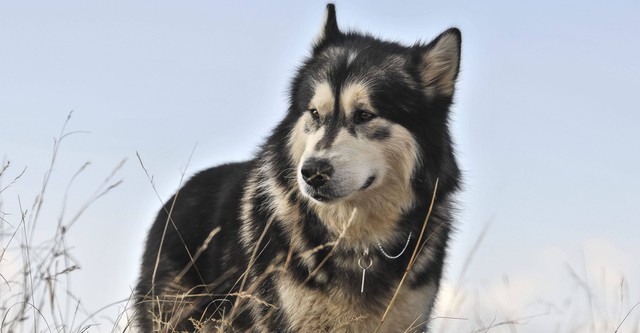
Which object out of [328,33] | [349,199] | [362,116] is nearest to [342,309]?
[349,199]

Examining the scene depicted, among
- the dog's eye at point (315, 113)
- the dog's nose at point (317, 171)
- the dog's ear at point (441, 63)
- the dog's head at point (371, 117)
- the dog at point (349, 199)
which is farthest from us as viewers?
the dog's ear at point (441, 63)

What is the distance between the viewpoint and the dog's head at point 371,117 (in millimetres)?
4637

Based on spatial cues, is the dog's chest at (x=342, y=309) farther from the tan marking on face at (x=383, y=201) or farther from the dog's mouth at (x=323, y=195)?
the dog's mouth at (x=323, y=195)

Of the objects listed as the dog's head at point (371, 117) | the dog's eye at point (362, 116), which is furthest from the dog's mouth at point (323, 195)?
the dog's eye at point (362, 116)

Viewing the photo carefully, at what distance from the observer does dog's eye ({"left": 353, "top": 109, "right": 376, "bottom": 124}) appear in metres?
4.79

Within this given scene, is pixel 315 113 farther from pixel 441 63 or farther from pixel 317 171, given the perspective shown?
pixel 441 63

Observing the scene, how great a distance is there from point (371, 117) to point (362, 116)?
54mm

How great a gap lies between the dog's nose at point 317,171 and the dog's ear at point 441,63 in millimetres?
1071

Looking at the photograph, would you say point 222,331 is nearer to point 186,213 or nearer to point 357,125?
point 357,125

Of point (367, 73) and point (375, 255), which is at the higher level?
point (367, 73)

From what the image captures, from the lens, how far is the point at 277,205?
203 inches

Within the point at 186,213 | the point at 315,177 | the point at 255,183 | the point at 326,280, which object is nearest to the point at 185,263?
the point at 186,213

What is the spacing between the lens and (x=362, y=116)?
4805 millimetres

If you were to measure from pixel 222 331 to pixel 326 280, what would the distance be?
1.07 m
